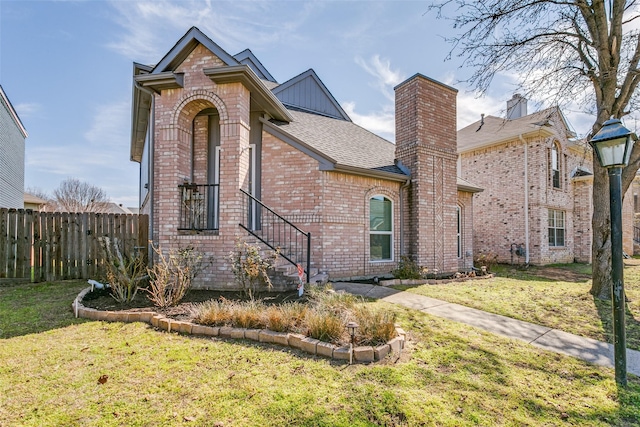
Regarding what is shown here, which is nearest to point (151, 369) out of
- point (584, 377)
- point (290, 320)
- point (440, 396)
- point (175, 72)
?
point (290, 320)

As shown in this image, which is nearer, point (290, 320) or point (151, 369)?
point (151, 369)

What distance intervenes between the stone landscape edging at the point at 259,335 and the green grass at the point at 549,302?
9.84 ft

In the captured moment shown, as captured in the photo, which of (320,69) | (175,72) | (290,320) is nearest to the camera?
(290,320)

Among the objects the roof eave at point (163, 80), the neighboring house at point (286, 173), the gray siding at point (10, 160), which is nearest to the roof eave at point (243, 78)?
the neighboring house at point (286, 173)

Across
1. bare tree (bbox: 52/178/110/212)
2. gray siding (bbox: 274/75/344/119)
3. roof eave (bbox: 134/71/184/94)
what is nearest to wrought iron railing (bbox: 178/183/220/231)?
roof eave (bbox: 134/71/184/94)

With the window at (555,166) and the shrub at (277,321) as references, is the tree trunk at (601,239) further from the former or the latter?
the window at (555,166)

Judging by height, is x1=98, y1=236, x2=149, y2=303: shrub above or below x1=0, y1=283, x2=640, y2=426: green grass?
above

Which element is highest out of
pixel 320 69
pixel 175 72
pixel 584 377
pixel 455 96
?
pixel 320 69

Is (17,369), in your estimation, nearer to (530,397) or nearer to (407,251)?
(530,397)

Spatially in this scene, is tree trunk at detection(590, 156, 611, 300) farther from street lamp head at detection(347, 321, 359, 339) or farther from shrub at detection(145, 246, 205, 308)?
shrub at detection(145, 246, 205, 308)

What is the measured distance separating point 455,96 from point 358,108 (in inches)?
184

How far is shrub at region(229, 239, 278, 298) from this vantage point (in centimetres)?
578

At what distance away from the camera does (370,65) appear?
10.1m

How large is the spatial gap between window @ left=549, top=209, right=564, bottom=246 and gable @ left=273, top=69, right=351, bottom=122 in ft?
37.9
